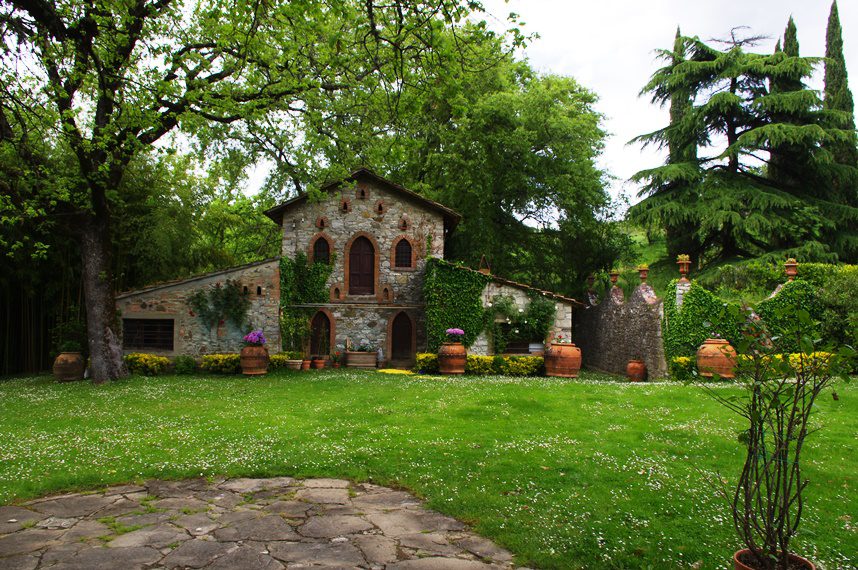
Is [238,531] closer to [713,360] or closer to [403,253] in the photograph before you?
[713,360]

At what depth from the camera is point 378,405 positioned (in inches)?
430

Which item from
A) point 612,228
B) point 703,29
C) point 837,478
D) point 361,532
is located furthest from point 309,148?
point 703,29

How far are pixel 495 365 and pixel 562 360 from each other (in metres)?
2.19

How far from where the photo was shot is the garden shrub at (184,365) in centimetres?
1755

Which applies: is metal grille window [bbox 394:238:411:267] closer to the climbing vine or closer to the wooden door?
the wooden door

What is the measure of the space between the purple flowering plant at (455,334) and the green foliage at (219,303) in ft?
23.3

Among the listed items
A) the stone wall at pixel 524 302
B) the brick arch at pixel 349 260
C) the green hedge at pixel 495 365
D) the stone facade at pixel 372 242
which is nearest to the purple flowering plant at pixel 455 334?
A: the green hedge at pixel 495 365

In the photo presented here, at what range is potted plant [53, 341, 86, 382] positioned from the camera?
15.8 metres

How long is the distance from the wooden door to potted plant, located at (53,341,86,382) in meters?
10.0

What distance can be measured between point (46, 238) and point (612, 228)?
22756 mm

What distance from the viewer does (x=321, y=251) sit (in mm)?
20375

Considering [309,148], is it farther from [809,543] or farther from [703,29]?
[703,29]

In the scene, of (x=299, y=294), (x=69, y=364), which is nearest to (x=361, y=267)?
(x=299, y=294)

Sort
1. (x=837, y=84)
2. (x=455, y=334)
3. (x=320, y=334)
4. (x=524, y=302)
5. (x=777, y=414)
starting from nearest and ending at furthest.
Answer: (x=777, y=414), (x=455, y=334), (x=524, y=302), (x=320, y=334), (x=837, y=84)
